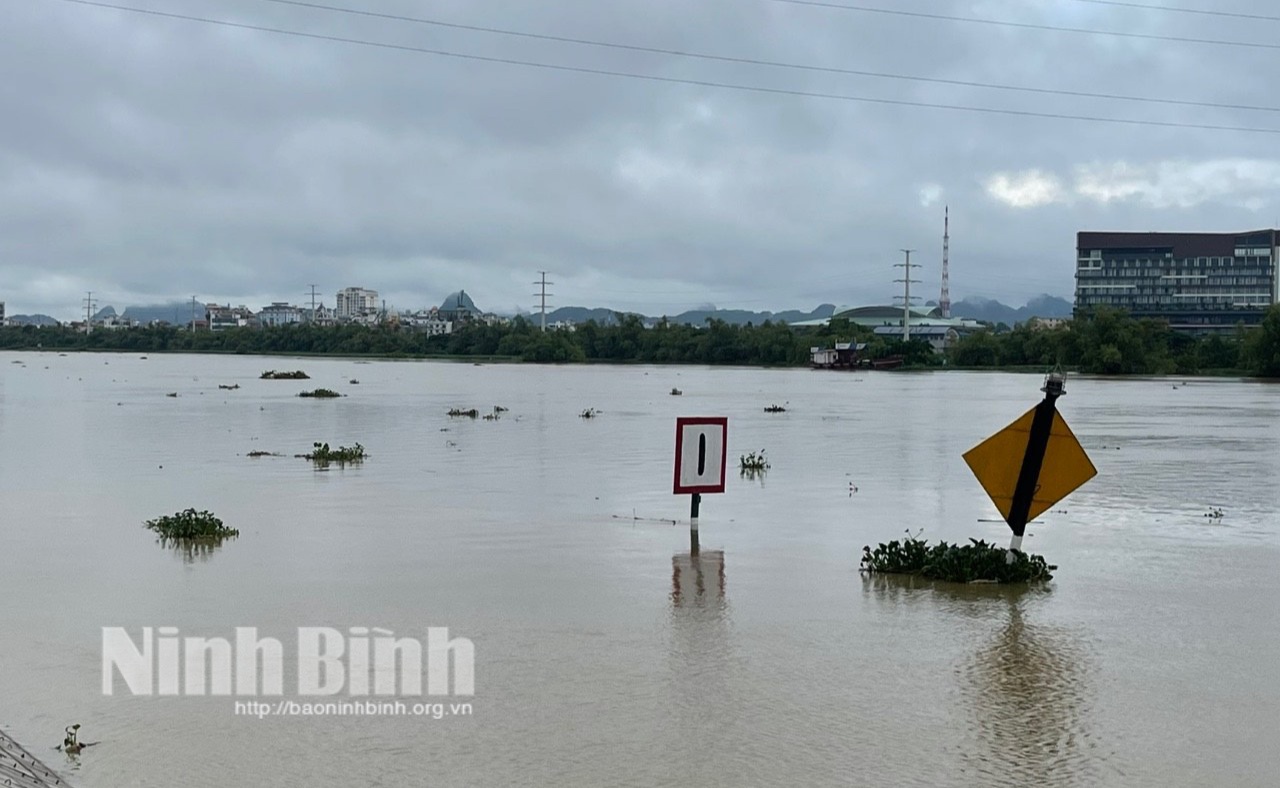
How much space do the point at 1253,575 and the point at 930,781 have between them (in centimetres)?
787

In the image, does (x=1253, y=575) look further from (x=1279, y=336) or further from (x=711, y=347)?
(x=711, y=347)

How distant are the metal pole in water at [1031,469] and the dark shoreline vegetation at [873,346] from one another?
10593 centimetres

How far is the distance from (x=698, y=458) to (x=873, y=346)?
137025 mm

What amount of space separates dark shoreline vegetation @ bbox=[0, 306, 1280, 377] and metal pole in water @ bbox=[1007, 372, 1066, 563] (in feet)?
348

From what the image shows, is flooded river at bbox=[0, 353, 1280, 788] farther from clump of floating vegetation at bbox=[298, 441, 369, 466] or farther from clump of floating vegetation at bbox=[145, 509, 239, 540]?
clump of floating vegetation at bbox=[298, 441, 369, 466]

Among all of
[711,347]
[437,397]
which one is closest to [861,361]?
[711,347]

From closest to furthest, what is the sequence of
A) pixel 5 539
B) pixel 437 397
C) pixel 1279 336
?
1. pixel 5 539
2. pixel 437 397
3. pixel 1279 336

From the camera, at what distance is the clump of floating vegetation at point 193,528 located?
15.1 meters

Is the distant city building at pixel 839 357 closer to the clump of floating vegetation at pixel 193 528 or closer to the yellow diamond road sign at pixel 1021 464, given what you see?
the clump of floating vegetation at pixel 193 528

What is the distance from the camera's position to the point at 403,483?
21828mm

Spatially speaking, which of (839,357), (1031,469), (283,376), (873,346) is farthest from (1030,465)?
(873,346)

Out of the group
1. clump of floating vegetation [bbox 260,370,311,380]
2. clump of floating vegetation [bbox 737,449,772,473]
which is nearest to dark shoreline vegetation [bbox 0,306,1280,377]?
clump of floating vegetation [bbox 260,370,311,380]

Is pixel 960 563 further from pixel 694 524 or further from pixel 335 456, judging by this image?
pixel 335 456

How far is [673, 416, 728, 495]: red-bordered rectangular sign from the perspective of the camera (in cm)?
1550
